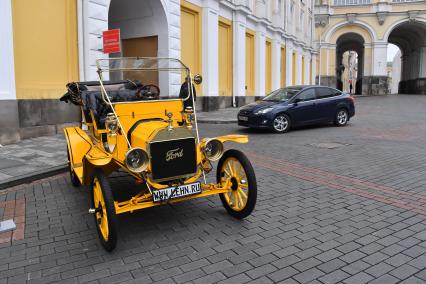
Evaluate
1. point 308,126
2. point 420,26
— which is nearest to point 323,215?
point 308,126

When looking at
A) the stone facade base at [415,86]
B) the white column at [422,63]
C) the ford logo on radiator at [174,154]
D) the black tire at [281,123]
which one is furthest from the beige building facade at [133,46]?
the white column at [422,63]

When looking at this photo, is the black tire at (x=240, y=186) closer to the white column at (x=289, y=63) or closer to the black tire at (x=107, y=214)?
the black tire at (x=107, y=214)

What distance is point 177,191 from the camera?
14.0 feet

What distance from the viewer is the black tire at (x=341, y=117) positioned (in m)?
14.1

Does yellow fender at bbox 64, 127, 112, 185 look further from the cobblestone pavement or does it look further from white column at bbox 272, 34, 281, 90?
white column at bbox 272, 34, 281, 90

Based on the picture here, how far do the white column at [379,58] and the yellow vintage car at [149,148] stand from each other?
148 ft

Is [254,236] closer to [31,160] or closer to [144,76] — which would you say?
[144,76]

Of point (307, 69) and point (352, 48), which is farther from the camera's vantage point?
point (352, 48)

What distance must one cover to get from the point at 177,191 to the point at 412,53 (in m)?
56.2

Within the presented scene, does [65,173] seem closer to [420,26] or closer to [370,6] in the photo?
[370,6]

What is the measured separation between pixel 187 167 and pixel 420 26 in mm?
Answer: 50309

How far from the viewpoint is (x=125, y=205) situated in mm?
4133

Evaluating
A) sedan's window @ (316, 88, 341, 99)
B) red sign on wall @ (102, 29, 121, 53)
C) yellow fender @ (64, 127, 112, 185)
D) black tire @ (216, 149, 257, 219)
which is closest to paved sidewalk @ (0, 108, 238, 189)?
yellow fender @ (64, 127, 112, 185)

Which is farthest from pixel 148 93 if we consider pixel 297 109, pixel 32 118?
pixel 297 109
